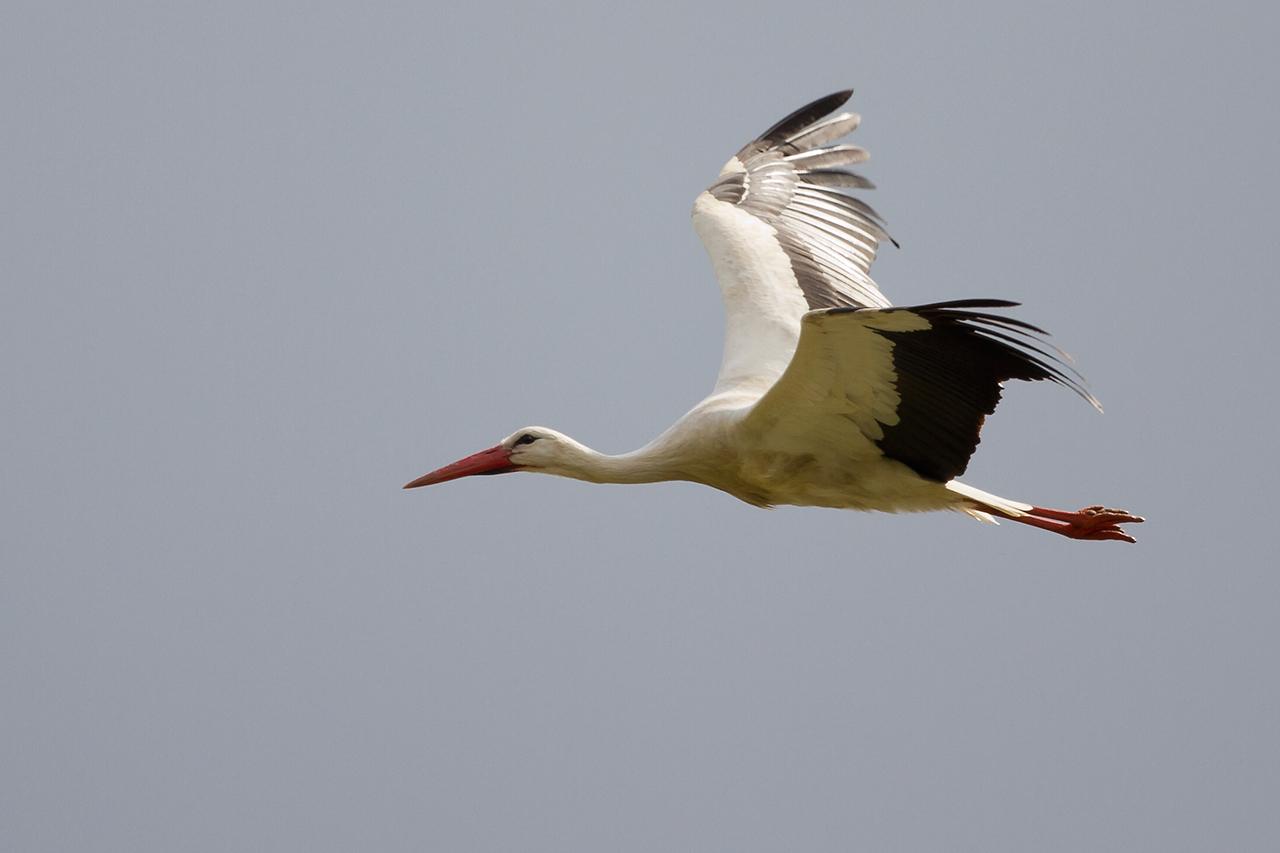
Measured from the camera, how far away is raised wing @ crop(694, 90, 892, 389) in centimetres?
721

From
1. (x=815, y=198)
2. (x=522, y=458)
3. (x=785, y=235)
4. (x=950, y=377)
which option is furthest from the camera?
(x=815, y=198)

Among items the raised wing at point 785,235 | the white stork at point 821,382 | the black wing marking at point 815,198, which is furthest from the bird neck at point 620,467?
the black wing marking at point 815,198

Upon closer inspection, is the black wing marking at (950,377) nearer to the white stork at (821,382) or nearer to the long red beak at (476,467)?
the white stork at (821,382)

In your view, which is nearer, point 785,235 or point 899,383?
point 899,383

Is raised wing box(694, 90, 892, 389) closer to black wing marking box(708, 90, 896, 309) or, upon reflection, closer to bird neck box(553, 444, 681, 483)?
black wing marking box(708, 90, 896, 309)

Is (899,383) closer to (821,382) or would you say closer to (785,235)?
(821,382)

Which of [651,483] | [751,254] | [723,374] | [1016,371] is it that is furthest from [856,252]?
[1016,371]

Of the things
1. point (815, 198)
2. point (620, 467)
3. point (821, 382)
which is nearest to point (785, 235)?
point (815, 198)

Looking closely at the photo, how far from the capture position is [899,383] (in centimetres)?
575

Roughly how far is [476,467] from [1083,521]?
2.29 metres

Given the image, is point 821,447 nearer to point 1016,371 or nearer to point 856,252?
point 1016,371

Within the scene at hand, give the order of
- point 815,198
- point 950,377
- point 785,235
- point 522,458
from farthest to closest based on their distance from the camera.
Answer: point 815,198 → point 785,235 → point 522,458 → point 950,377

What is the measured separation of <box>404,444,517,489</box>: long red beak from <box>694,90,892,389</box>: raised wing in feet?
2.90

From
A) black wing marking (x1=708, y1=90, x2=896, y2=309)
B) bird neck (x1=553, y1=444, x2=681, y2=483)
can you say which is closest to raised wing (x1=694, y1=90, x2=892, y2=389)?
black wing marking (x1=708, y1=90, x2=896, y2=309)
